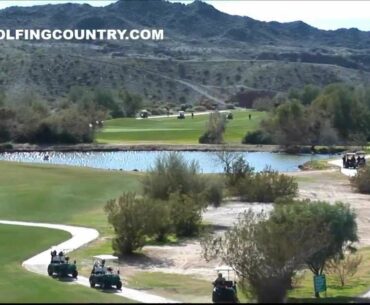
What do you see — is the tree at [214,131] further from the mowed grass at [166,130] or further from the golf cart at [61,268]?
the golf cart at [61,268]

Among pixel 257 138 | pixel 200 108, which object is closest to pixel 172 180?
pixel 257 138

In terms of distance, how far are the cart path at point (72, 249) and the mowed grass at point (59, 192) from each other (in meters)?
1.53

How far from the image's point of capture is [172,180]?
59.1m

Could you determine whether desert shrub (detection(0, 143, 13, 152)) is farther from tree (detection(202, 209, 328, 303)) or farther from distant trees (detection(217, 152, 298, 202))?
tree (detection(202, 209, 328, 303))

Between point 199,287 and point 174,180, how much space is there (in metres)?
23.7

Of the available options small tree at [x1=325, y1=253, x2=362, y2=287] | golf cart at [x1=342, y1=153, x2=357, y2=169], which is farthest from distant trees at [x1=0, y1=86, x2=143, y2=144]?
small tree at [x1=325, y1=253, x2=362, y2=287]

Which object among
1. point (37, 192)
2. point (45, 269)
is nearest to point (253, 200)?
point (37, 192)

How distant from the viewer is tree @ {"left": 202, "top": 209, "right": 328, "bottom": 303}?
3166cm

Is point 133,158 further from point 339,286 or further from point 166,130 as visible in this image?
point 339,286

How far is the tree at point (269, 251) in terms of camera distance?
104 feet

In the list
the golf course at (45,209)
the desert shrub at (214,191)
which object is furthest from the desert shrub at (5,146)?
the desert shrub at (214,191)

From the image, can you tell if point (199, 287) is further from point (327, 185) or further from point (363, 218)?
point (327, 185)

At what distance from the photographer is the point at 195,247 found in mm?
46781

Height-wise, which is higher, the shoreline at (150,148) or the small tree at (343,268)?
the small tree at (343,268)
